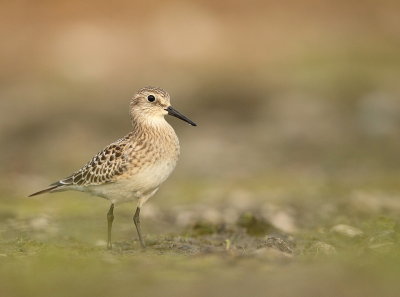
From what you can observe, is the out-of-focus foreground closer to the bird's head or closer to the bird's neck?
the bird's neck

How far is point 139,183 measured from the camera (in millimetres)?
10820

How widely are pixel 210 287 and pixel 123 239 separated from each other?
4044mm

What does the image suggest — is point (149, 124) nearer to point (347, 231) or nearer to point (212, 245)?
point (212, 245)

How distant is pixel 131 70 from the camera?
27.6 meters

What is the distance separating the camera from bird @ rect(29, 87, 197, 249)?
10.9m

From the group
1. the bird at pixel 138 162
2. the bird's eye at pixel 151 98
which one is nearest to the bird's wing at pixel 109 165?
the bird at pixel 138 162

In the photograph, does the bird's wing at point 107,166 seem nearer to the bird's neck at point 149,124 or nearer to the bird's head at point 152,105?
the bird's neck at point 149,124

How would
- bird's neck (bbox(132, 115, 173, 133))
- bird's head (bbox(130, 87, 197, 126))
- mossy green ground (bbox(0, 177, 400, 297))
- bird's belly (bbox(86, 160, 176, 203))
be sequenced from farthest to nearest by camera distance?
1. bird's head (bbox(130, 87, 197, 126))
2. bird's neck (bbox(132, 115, 173, 133))
3. bird's belly (bbox(86, 160, 176, 203))
4. mossy green ground (bbox(0, 177, 400, 297))

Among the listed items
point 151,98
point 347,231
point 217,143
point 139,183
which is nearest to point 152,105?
point 151,98

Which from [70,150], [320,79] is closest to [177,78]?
[320,79]

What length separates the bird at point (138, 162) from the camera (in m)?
10.9

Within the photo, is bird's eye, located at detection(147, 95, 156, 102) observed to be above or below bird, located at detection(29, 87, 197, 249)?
above

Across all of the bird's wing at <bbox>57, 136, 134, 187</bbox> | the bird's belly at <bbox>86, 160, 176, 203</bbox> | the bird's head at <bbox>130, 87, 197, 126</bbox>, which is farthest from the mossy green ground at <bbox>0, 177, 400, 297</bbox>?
the bird's head at <bbox>130, 87, 197, 126</bbox>

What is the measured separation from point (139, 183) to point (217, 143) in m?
9.93
